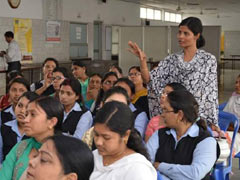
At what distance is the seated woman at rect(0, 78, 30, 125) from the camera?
3408mm

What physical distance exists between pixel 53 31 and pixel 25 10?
150 centimetres

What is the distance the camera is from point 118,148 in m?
1.85

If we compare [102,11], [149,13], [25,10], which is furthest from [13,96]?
[149,13]

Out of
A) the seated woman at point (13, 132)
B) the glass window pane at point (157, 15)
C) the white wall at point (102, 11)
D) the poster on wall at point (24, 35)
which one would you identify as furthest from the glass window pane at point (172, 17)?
the seated woman at point (13, 132)

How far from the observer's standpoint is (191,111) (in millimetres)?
2441

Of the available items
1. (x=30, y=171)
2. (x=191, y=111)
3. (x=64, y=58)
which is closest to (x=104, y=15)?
(x=64, y=58)

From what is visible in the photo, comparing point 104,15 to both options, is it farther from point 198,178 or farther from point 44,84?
point 198,178

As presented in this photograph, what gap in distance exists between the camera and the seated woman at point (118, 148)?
5.77ft

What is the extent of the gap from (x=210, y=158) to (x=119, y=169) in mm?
807

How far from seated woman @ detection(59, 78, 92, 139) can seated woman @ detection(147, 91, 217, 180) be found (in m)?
0.94

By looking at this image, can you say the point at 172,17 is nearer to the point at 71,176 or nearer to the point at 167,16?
the point at 167,16

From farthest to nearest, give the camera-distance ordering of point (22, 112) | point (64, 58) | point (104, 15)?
point (104, 15) → point (64, 58) → point (22, 112)

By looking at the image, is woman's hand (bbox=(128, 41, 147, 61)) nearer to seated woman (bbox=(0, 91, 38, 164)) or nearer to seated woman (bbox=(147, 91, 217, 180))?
seated woman (bbox=(147, 91, 217, 180))

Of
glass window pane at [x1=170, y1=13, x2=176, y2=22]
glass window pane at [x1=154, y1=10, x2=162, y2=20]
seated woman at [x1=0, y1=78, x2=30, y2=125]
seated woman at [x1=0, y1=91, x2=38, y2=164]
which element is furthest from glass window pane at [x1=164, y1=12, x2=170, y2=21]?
seated woman at [x1=0, y1=91, x2=38, y2=164]
